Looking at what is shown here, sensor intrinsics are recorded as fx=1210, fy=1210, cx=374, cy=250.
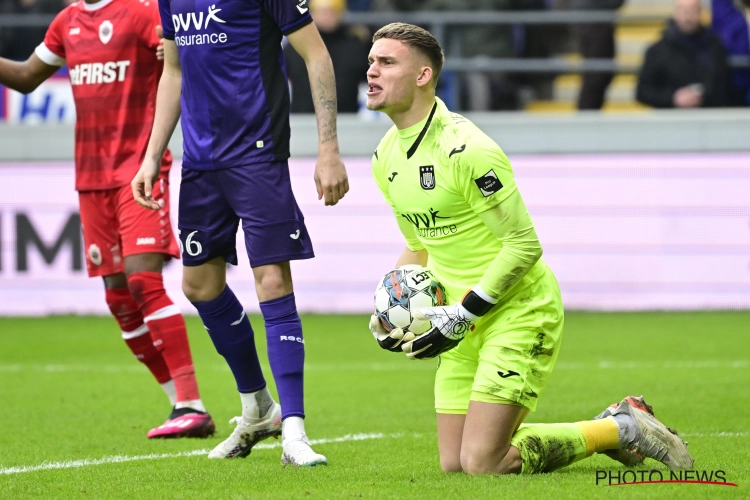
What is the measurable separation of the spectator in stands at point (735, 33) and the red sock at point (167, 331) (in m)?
8.70

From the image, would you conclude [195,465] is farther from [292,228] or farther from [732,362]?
[732,362]

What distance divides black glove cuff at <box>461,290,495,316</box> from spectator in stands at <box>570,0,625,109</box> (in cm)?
910

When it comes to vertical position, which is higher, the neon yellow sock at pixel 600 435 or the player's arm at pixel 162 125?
the player's arm at pixel 162 125

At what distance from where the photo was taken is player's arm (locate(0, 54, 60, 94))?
6.53 meters

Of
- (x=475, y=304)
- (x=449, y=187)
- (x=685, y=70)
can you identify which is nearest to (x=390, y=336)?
(x=475, y=304)

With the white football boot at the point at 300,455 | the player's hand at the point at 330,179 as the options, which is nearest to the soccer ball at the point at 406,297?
the player's hand at the point at 330,179

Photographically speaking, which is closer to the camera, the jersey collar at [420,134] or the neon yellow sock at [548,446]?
the neon yellow sock at [548,446]

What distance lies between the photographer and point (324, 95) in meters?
5.03

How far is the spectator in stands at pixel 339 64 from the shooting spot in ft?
41.2

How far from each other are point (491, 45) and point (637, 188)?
2.81m

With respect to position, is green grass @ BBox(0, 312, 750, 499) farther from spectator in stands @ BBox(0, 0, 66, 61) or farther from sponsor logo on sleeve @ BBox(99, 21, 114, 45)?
spectator in stands @ BBox(0, 0, 66, 61)

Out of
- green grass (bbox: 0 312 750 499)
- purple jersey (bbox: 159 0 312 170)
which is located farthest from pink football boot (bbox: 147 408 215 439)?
purple jersey (bbox: 159 0 312 170)

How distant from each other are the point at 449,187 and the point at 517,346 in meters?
0.67

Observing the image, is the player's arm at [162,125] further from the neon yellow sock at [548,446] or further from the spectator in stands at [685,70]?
the spectator in stands at [685,70]
